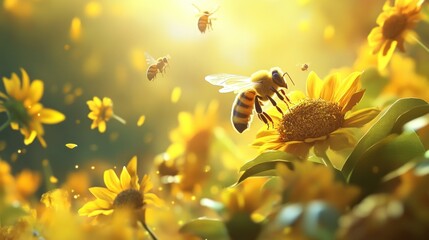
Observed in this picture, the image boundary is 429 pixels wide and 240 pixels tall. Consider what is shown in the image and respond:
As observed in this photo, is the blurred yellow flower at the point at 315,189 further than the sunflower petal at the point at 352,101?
No

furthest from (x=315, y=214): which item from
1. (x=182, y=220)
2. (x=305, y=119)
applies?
(x=182, y=220)

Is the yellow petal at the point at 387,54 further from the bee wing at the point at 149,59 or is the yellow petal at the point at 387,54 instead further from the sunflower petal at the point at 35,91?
the sunflower petal at the point at 35,91

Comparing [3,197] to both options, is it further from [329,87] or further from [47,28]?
[47,28]

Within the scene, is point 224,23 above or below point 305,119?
above

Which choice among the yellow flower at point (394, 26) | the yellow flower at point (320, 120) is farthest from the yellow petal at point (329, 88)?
the yellow flower at point (394, 26)

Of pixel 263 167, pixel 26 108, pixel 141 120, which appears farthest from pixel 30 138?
pixel 263 167

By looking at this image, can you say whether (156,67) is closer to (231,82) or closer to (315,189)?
(231,82)

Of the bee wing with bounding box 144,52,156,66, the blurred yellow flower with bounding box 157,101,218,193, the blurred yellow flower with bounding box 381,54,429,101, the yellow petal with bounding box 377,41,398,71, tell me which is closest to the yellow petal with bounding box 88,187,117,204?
the blurred yellow flower with bounding box 157,101,218,193
